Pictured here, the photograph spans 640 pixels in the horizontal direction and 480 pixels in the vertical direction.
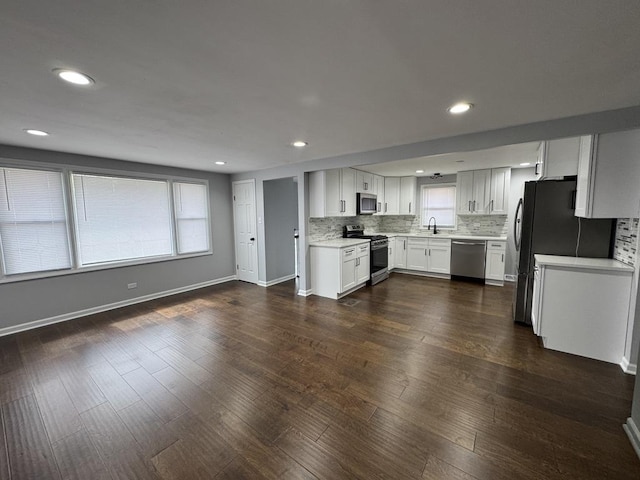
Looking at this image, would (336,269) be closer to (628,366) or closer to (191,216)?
(191,216)

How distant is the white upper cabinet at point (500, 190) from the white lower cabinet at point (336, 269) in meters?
2.88

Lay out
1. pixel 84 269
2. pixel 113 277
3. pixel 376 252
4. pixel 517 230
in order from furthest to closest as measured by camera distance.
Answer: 1. pixel 376 252
2. pixel 113 277
3. pixel 84 269
4. pixel 517 230

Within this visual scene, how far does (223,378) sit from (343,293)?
2.68 meters

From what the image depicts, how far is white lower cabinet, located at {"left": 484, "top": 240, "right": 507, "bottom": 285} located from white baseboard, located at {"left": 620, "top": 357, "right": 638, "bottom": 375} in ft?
9.19

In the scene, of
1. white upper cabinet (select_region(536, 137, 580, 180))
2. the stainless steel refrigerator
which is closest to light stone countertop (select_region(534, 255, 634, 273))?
the stainless steel refrigerator

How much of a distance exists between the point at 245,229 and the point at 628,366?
5.74 m

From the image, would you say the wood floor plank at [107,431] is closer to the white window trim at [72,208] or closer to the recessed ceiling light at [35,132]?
the white window trim at [72,208]

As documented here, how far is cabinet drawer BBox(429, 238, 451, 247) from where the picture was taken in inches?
222

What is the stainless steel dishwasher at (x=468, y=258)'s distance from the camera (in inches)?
208

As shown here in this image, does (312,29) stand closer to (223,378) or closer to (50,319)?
(223,378)

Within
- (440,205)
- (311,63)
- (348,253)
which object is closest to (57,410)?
(311,63)

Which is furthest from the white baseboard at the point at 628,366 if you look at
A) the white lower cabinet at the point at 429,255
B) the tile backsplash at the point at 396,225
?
the tile backsplash at the point at 396,225

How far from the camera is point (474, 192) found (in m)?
5.50

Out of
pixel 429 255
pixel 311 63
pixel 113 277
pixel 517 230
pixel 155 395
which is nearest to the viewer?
pixel 311 63
